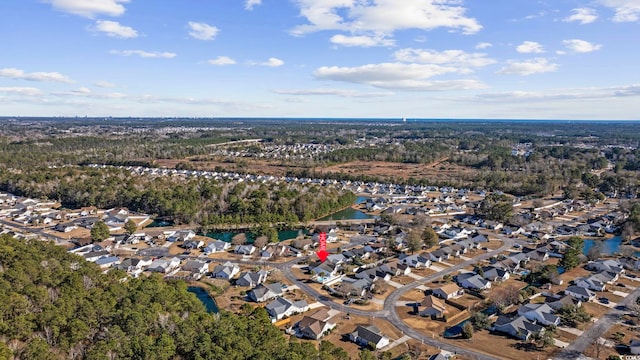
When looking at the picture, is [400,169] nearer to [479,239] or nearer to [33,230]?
[479,239]

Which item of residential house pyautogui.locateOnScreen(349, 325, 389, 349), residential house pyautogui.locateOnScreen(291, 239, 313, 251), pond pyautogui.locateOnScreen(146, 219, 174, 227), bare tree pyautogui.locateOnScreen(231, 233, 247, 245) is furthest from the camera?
pond pyautogui.locateOnScreen(146, 219, 174, 227)

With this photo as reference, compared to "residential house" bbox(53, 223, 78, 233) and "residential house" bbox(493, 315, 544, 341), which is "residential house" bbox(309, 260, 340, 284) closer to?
"residential house" bbox(493, 315, 544, 341)

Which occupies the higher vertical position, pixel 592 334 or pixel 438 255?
pixel 438 255

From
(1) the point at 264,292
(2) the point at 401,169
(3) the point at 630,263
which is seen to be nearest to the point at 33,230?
(1) the point at 264,292

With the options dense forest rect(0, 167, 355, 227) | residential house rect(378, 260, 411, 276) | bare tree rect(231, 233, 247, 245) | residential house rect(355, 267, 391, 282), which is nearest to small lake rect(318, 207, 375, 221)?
dense forest rect(0, 167, 355, 227)

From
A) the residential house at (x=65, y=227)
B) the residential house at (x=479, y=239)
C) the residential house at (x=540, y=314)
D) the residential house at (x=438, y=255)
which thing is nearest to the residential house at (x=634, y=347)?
the residential house at (x=540, y=314)

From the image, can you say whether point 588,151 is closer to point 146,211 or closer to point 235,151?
point 235,151

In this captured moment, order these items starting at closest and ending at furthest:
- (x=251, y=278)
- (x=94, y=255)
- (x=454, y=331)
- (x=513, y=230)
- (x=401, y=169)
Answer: (x=454, y=331), (x=251, y=278), (x=94, y=255), (x=513, y=230), (x=401, y=169)
